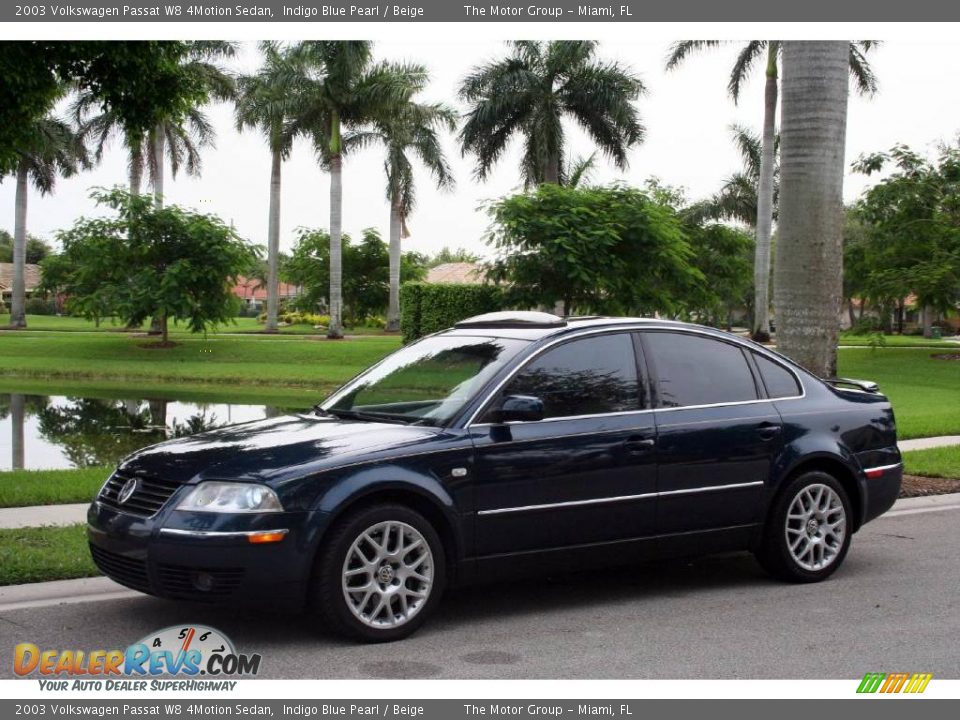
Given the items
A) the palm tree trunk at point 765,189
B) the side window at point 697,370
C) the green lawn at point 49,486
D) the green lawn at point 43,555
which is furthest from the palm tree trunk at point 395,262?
the side window at point 697,370

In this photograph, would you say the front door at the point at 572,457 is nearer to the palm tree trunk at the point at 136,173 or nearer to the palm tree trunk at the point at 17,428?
the palm tree trunk at the point at 17,428

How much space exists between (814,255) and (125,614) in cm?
784

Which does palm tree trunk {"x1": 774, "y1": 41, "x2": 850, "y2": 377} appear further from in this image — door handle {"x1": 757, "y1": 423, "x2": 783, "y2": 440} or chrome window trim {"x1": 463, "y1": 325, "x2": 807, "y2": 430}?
door handle {"x1": 757, "y1": 423, "x2": 783, "y2": 440}

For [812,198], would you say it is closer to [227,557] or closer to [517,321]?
[517,321]

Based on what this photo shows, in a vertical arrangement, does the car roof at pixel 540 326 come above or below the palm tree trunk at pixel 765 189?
below

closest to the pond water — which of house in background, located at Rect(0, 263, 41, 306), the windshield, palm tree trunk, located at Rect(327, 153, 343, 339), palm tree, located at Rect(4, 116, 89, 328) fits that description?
the windshield

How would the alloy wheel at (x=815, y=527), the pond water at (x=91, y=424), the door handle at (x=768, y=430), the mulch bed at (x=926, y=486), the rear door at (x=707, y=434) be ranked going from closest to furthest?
the rear door at (x=707, y=434), the door handle at (x=768, y=430), the alloy wheel at (x=815, y=527), the mulch bed at (x=926, y=486), the pond water at (x=91, y=424)

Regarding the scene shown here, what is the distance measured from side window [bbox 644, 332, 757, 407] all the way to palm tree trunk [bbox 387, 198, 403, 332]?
146 ft

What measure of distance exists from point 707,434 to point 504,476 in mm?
1468

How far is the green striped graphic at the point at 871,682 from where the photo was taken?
5.33 meters

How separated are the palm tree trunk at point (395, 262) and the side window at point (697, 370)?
44.6 metres

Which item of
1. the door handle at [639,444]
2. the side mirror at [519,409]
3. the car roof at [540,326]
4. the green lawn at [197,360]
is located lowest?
the green lawn at [197,360]
